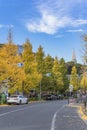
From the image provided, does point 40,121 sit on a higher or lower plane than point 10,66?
lower

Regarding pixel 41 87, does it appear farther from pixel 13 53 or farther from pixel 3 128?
pixel 3 128

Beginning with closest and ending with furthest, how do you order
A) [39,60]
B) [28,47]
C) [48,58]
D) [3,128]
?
[3,128] < [28,47] < [39,60] < [48,58]

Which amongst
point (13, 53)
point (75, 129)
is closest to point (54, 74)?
point (13, 53)

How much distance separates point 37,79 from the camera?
250 feet

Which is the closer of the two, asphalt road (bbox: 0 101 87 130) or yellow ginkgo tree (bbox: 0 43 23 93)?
asphalt road (bbox: 0 101 87 130)

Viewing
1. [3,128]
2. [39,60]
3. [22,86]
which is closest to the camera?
[3,128]

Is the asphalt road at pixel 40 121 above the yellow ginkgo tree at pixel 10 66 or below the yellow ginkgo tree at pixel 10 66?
below

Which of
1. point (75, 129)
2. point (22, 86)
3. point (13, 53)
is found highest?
point (13, 53)

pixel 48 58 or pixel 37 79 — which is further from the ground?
pixel 48 58

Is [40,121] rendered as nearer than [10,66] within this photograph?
Yes

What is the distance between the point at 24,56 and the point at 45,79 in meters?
14.0

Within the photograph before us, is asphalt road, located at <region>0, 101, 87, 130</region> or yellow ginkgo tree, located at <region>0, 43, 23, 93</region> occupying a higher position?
yellow ginkgo tree, located at <region>0, 43, 23, 93</region>

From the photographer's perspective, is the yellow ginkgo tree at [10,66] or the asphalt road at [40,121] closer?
the asphalt road at [40,121]

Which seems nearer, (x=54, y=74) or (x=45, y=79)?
(x=45, y=79)
